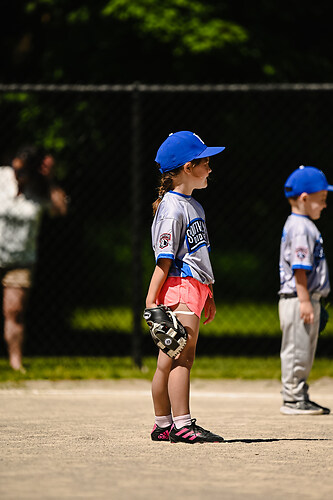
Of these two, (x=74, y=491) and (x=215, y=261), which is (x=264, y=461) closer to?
(x=74, y=491)

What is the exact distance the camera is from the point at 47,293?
10664 millimetres

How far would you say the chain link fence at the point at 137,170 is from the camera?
34.8ft

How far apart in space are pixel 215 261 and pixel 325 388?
38.6 ft

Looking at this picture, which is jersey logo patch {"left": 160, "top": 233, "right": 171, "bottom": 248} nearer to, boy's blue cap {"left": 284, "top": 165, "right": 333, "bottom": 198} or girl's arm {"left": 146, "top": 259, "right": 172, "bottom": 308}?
girl's arm {"left": 146, "top": 259, "right": 172, "bottom": 308}

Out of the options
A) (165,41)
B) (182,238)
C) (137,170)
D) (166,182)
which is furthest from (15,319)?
(165,41)

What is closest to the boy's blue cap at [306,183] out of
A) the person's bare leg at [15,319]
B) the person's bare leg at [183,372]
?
the person's bare leg at [183,372]

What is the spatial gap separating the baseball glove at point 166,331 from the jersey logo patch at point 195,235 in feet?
1.29

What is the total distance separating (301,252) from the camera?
608 centimetres

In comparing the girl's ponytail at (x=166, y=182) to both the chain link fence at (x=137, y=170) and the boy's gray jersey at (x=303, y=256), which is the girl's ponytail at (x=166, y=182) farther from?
the chain link fence at (x=137, y=170)

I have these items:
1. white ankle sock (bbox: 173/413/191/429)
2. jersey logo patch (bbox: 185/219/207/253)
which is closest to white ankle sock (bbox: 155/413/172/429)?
white ankle sock (bbox: 173/413/191/429)

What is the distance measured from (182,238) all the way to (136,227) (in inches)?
130

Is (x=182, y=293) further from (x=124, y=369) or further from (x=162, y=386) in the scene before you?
(x=124, y=369)

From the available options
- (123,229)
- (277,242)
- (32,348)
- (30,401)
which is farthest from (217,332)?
(30,401)

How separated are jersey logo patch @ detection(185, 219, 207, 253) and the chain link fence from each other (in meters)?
3.23
